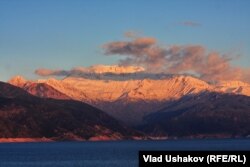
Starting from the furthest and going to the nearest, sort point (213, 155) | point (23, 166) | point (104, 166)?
point (23, 166) → point (104, 166) → point (213, 155)

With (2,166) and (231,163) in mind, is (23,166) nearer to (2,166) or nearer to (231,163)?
(2,166)

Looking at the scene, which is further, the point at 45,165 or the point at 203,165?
the point at 45,165

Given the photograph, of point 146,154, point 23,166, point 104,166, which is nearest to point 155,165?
point 146,154

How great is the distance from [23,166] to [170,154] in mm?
162052

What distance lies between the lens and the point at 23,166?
19688 cm

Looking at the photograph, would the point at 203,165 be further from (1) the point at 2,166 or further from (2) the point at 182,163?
(1) the point at 2,166

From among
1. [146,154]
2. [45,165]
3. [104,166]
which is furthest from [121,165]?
[146,154]

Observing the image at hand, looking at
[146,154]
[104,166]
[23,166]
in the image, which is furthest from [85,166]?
[146,154]

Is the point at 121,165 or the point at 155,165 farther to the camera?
the point at 121,165

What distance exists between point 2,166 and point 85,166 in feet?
81.9

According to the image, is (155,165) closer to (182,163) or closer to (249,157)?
(182,163)

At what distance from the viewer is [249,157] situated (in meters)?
39.1

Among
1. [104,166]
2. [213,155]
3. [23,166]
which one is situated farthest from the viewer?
[23,166]

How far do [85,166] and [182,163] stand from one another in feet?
493
